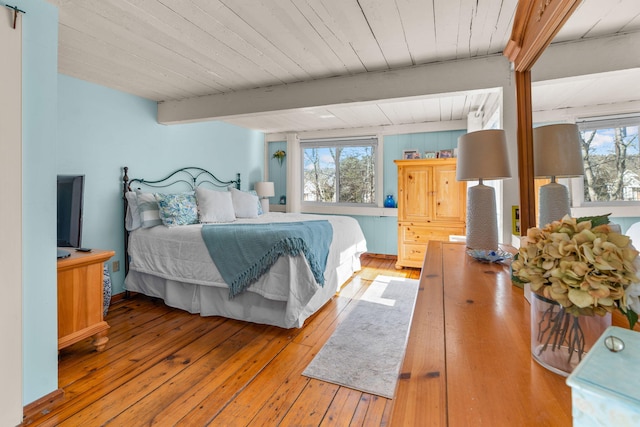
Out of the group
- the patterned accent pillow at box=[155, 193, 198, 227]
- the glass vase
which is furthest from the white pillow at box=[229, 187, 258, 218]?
the glass vase

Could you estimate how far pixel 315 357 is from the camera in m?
2.19

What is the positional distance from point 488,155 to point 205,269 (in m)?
2.39

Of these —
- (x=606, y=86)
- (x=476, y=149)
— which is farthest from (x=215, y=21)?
(x=606, y=86)

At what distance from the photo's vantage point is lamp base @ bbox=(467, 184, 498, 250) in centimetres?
169

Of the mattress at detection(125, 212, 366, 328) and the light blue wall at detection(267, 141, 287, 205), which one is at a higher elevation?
the light blue wall at detection(267, 141, 287, 205)

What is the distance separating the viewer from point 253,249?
2633 millimetres

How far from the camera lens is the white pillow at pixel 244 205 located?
4.14 meters

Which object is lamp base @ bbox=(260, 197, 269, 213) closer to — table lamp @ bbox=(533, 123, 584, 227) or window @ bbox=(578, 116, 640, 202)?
table lamp @ bbox=(533, 123, 584, 227)

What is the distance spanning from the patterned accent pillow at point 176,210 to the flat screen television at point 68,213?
3.82 feet

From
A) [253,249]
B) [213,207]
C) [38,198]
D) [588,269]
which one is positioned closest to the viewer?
[588,269]

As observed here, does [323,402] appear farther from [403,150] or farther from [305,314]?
[403,150]

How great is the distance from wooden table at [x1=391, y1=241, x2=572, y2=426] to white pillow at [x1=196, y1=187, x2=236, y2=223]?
A: 9.70 feet

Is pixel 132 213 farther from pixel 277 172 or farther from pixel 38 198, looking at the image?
pixel 277 172

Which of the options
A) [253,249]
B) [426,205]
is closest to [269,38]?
[253,249]
